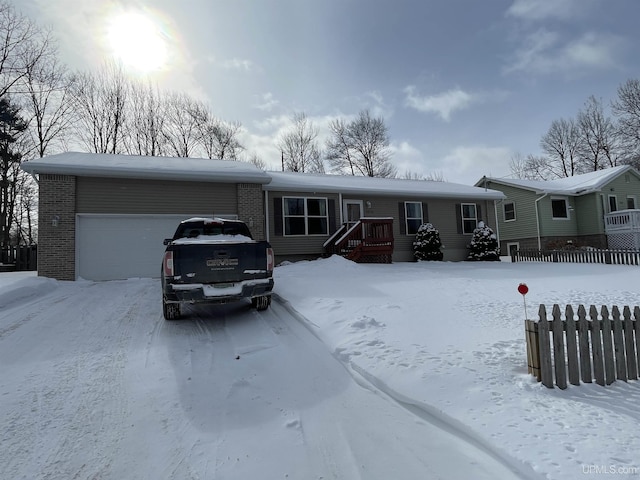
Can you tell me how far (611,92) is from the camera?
1180 inches

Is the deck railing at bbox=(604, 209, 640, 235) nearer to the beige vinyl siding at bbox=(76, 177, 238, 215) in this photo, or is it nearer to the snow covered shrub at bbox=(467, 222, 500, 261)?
the snow covered shrub at bbox=(467, 222, 500, 261)

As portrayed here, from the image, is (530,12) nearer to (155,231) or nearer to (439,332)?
(439,332)

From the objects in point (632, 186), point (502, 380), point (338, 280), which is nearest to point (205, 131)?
point (338, 280)

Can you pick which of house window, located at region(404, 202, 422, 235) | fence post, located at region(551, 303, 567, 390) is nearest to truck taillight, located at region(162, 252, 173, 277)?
fence post, located at region(551, 303, 567, 390)

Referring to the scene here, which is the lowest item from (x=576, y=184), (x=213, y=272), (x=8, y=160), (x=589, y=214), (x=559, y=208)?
(x=213, y=272)

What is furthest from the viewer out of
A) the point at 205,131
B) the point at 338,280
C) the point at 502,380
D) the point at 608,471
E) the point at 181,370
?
the point at 205,131

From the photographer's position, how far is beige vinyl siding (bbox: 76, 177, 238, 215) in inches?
410

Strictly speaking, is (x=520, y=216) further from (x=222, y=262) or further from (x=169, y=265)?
(x=169, y=265)

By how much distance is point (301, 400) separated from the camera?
124 inches

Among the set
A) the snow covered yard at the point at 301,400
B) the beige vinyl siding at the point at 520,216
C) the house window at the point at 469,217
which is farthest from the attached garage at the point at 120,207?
the beige vinyl siding at the point at 520,216

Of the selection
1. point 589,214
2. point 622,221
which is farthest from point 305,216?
point 622,221

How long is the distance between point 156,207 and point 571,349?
37.1 feet

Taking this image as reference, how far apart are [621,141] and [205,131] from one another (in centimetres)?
3743

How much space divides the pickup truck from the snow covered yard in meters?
0.53
